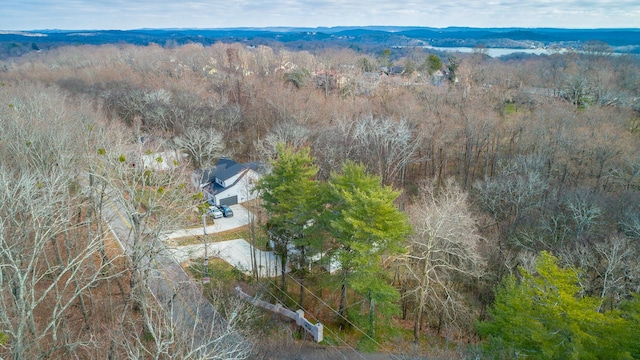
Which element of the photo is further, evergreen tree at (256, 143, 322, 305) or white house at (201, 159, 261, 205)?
white house at (201, 159, 261, 205)

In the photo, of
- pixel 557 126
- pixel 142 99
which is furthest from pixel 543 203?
pixel 142 99

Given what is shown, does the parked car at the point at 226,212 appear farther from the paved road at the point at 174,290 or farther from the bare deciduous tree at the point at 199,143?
the paved road at the point at 174,290

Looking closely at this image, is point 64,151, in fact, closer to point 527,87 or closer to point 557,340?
point 557,340

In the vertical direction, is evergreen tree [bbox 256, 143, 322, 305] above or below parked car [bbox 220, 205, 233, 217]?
above

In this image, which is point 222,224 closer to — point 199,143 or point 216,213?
point 216,213

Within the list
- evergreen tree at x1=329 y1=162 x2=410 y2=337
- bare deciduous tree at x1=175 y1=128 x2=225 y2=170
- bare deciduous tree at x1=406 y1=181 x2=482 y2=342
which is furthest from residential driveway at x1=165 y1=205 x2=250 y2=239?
bare deciduous tree at x1=406 y1=181 x2=482 y2=342

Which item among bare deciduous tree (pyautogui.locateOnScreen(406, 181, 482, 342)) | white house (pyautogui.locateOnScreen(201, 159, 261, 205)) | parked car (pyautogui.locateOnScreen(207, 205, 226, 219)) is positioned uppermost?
bare deciduous tree (pyautogui.locateOnScreen(406, 181, 482, 342))

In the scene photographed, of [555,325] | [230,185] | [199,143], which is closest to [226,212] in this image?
[230,185]

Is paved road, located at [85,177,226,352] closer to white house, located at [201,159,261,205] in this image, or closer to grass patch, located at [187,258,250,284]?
grass patch, located at [187,258,250,284]

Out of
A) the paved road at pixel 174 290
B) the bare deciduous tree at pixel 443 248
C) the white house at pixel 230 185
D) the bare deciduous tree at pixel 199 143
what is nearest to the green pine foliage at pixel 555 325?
the bare deciduous tree at pixel 443 248
